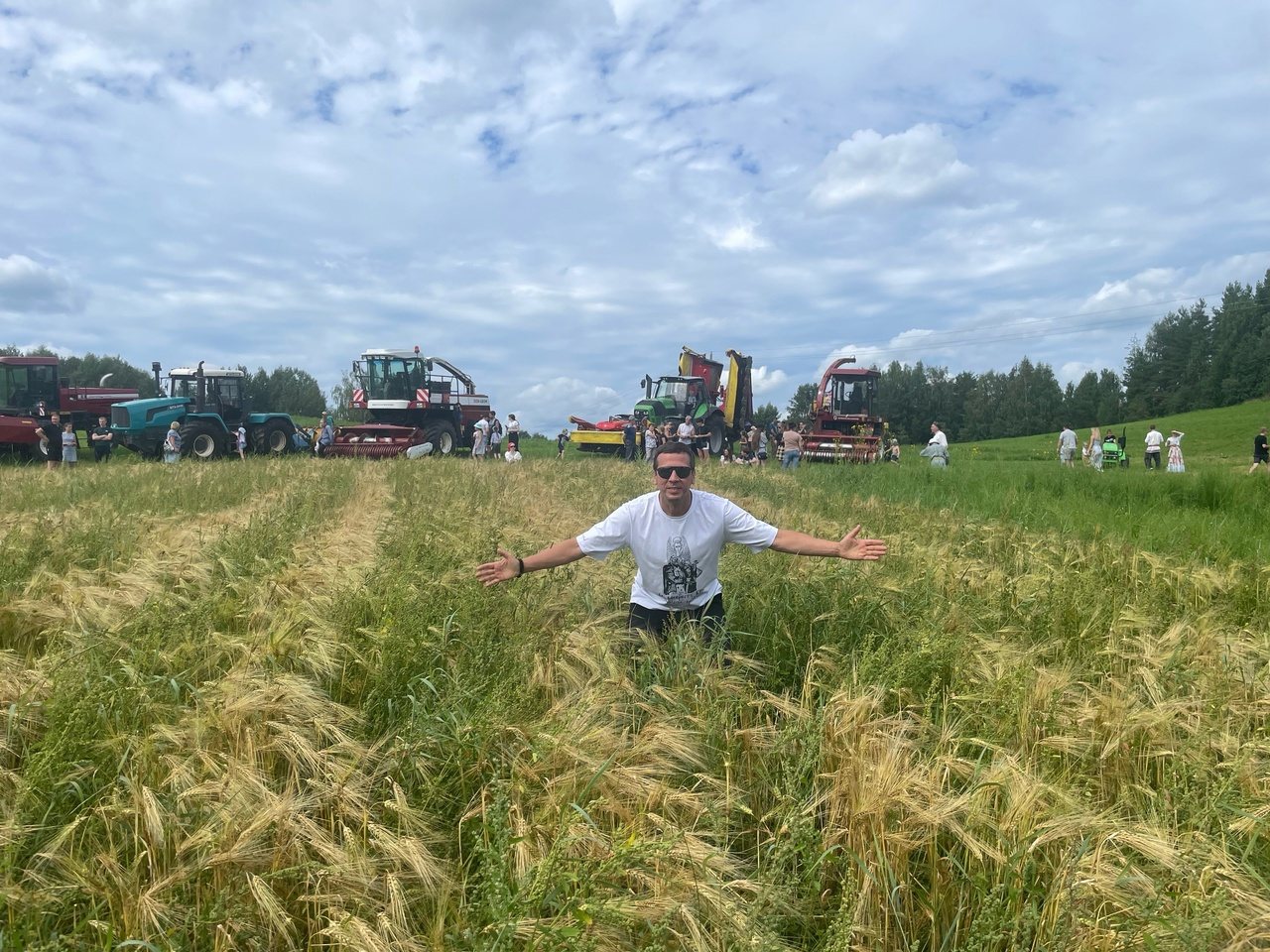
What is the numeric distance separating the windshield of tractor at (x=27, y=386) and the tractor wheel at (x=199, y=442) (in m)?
4.51

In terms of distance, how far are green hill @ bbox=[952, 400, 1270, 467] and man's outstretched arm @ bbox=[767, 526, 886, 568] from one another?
3152cm

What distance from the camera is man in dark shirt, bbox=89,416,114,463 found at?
72.2ft

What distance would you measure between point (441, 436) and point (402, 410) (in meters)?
1.45

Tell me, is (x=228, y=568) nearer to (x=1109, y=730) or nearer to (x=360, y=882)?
(x=360, y=882)

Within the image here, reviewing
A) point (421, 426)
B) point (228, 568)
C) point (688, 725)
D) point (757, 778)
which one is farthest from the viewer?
point (421, 426)

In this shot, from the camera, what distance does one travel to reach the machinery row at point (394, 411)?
21781 mm

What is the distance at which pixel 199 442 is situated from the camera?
2181 centimetres

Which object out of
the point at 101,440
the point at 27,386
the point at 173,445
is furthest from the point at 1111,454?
the point at 27,386

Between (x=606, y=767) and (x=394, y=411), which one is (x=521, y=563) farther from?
(x=394, y=411)

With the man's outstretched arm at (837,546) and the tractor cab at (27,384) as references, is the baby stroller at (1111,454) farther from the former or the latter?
the tractor cab at (27,384)

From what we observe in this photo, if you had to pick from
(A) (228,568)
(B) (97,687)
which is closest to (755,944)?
(B) (97,687)

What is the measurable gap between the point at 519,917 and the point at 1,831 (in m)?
1.37

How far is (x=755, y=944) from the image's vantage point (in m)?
1.57

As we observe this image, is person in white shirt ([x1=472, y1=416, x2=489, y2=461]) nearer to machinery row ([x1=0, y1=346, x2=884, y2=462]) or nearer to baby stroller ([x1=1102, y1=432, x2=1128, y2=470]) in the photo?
machinery row ([x1=0, y1=346, x2=884, y2=462])
